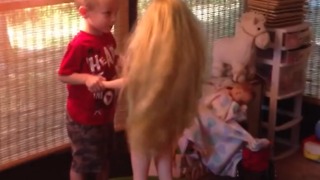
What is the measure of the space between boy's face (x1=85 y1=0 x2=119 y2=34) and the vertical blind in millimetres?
289

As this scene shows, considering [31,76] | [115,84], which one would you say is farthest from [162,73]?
[31,76]

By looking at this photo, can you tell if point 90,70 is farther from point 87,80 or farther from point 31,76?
point 31,76

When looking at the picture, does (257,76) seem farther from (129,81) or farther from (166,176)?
(129,81)

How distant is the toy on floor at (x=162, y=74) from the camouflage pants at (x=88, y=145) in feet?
0.77

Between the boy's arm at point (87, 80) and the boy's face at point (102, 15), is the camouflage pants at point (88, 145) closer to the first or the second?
the boy's arm at point (87, 80)

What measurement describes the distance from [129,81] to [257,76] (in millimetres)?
1078

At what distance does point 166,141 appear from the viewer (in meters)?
1.66

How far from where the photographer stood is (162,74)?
1569 mm

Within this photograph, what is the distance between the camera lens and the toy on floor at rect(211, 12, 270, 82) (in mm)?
2453

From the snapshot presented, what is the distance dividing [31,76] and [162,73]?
635 mm

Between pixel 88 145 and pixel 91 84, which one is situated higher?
pixel 91 84

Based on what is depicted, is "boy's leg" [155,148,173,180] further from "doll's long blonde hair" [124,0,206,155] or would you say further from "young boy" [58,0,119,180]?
"young boy" [58,0,119,180]

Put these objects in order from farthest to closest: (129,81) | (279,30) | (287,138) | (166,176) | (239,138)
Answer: (287,138), (279,30), (239,138), (166,176), (129,81)

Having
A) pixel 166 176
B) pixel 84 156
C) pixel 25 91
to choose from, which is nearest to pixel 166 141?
pixel 166 176
